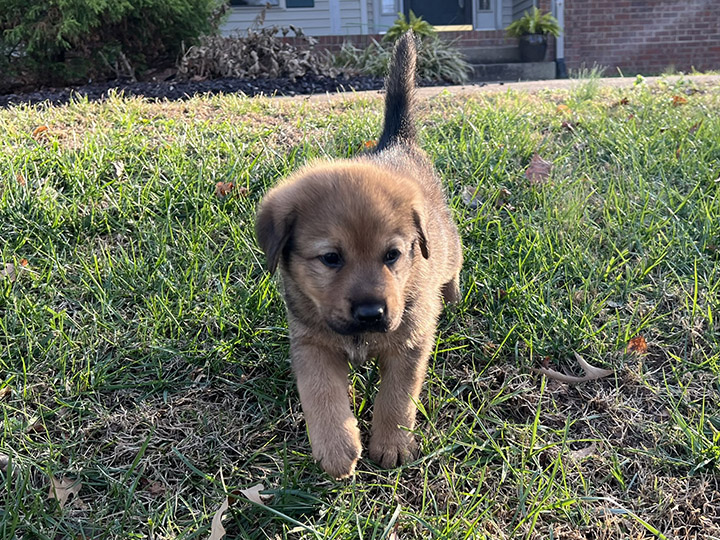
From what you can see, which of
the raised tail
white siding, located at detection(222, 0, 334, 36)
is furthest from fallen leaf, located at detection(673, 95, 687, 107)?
→ white siding, located at detection(222, 0, 334, 36)

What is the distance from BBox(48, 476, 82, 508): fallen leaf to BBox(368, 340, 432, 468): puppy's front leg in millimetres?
981

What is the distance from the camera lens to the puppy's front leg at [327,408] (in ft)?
6.56

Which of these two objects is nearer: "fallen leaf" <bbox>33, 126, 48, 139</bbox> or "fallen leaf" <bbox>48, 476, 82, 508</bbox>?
"fallen leaf" <bbox>48, 476, 82, 508</bbox>

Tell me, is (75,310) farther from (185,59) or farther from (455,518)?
(185,59)

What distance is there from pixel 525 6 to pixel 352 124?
1018cm

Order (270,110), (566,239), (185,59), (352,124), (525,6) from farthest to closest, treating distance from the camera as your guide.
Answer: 1. (525,6)
2. (185,59)
3. (270,110)
4. (352,124)
5. (566,239)

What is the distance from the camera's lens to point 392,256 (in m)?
2.21

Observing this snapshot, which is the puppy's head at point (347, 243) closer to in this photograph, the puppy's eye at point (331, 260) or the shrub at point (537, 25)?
the puppy's eye at point (331, 260)

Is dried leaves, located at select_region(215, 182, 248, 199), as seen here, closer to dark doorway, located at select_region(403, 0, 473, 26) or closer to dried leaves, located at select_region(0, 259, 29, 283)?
dried leaves, located at select_region(0, 259, 29, 283)

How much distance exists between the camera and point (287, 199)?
2.29 meters

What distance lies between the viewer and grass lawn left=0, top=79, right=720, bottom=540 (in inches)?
78.2

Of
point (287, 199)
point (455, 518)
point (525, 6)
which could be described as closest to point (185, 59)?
point (287, 199)

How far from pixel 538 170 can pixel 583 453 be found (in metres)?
2.10

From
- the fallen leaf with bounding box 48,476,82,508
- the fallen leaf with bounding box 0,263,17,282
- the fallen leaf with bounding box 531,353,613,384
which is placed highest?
the fallen leaf with bounding box 0,263,17,282
